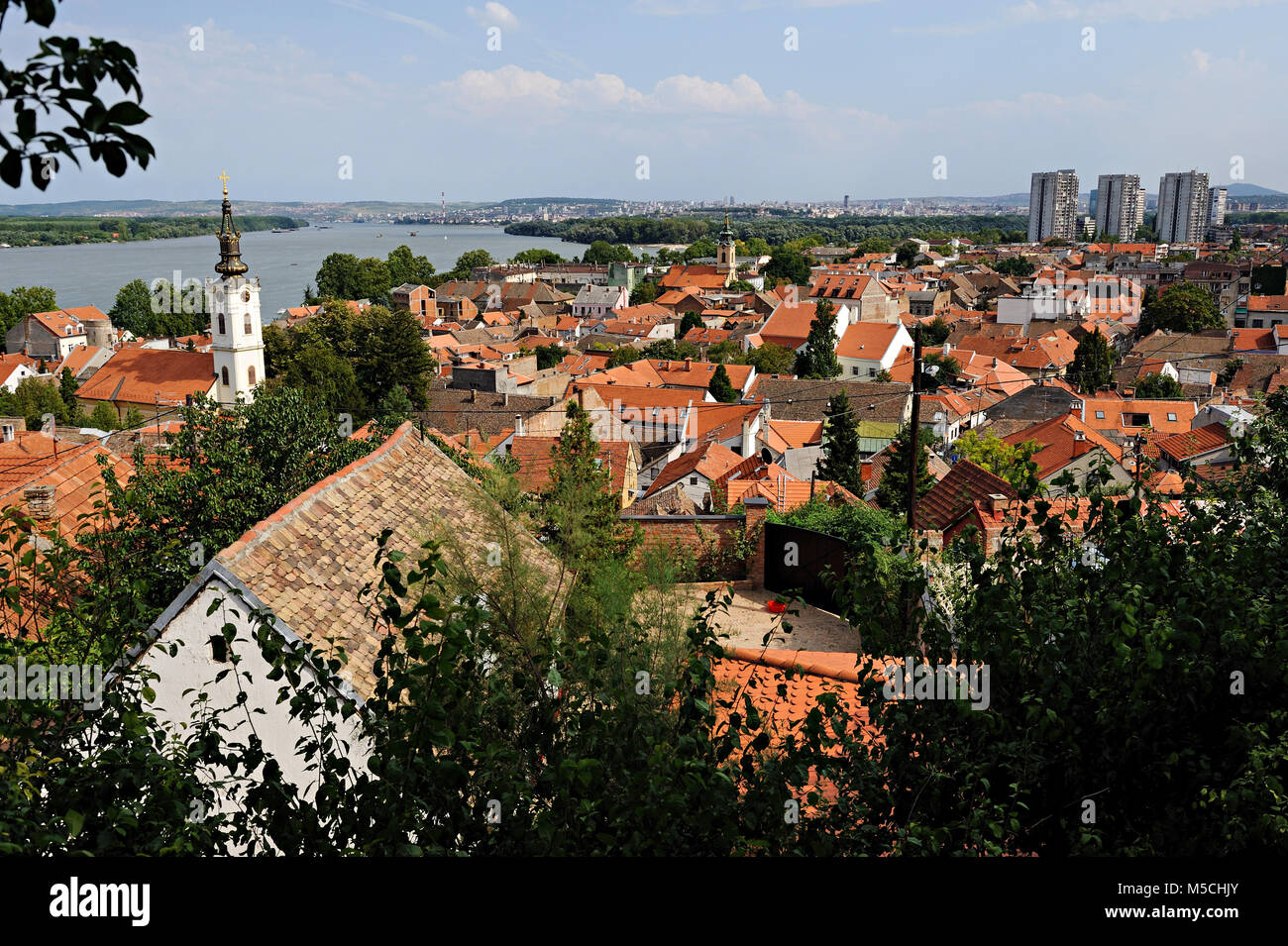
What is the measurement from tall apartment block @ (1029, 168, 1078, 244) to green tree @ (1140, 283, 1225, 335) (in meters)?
117

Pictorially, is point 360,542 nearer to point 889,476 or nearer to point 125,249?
point 889,476

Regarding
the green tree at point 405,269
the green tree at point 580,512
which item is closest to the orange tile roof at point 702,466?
the green tree at point 580,512

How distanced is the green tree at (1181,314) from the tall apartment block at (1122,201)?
404 ft

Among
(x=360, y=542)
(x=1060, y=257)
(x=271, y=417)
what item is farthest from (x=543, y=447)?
(x=1060, y=257)

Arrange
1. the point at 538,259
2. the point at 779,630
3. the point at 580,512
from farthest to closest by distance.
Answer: the point at 538,259, the point at 779,630, the point at 580,512

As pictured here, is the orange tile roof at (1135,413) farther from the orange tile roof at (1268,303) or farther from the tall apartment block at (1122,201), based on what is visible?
the tall apartment block at (1122,201)

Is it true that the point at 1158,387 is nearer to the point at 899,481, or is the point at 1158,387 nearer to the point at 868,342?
the point at 868,342

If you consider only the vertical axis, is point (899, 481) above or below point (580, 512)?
below

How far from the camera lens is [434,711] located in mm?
2869

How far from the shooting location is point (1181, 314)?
211 feet

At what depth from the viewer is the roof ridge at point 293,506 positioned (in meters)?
6.50

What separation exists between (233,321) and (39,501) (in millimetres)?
29804

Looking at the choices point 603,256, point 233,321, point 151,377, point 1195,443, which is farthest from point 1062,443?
point 603,256
